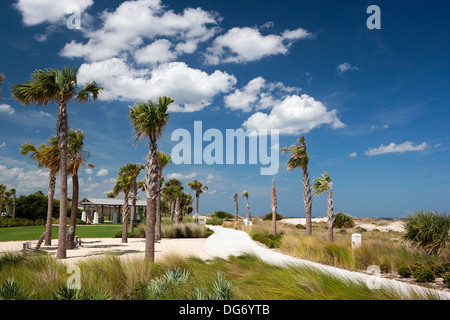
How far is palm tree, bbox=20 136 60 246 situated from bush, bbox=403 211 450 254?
57.9 ft

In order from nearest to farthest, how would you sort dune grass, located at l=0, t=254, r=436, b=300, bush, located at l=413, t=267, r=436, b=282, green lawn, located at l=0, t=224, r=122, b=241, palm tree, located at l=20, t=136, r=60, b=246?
dune grass, located at l=0, t=254, r=436, b=300 < bush, located at l=413, t=267, r=436, b=282 < palm tree, located at l=20, t=136, r=60, b=246 < green lawn, located at l=0, t=224, r=122, b=241

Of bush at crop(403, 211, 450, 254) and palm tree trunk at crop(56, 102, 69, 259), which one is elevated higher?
palm tree trunk at crop(56, 102, 69, 259)

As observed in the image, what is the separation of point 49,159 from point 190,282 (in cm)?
1465

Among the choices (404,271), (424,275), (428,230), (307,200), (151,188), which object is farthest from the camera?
(307,200)

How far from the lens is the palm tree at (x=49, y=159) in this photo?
17188 millimetres

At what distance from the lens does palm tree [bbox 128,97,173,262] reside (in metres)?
12.1

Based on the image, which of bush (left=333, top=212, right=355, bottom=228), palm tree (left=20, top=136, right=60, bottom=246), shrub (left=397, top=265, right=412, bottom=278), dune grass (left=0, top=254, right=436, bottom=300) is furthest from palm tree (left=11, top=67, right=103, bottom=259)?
bush (left=333, top=212, right=355, bottom=228)

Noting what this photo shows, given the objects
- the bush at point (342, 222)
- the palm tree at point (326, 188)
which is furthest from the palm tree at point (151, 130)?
the bush at point (342, 222)

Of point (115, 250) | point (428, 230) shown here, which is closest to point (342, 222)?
point (428, 230)

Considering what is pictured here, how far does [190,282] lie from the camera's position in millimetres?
6340

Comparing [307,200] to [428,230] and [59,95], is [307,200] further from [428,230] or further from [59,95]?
[59,95]

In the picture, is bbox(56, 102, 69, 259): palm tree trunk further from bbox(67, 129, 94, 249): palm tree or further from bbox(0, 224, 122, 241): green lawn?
bbox(0, 224, 122, 241): green lawn
